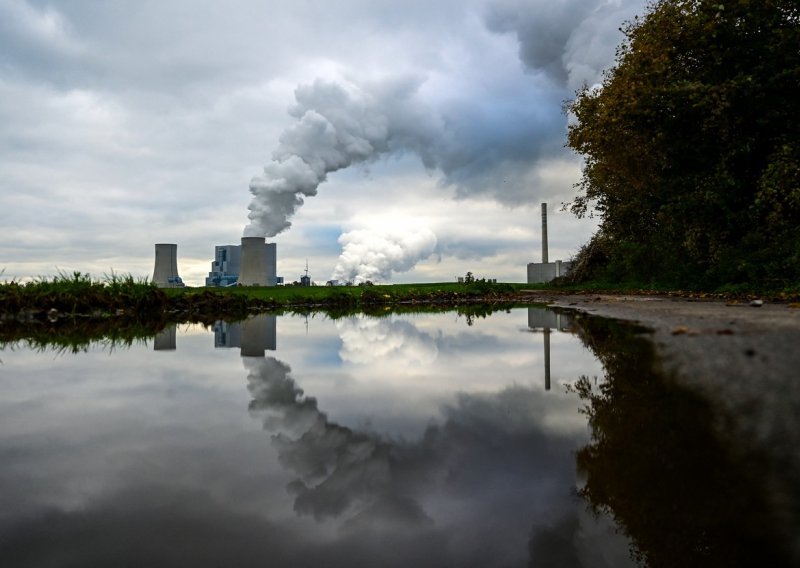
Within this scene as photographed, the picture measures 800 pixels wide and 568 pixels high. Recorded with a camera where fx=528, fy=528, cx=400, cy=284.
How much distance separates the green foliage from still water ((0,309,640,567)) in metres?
11.1

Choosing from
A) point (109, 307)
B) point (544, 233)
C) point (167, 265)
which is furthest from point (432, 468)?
point (544, 233)

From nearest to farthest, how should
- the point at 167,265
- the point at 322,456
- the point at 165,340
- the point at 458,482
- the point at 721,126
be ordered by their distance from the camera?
1. the point at 458,482
2. the point at 322,456
3. the point at 165,340
4. the point at 721,126
5. the point at 167,265

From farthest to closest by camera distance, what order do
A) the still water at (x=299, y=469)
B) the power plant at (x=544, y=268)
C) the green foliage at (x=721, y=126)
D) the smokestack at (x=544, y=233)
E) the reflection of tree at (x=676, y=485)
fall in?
the smokestack at (x=544, y=233) < the power plant at (x=544, y=268) < the green foliage at (x=721, y=126) < the still water at (x=299, y=469) < the reflection of tree at (x=676, y=485)

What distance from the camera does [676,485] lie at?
4.58ft

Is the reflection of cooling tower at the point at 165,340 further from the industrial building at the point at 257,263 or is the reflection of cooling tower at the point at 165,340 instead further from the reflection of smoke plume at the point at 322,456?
the industrial building at the point at 257,263

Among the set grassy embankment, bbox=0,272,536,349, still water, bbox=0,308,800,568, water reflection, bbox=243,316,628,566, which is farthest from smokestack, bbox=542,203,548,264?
water reflection, bbox=243,316,628,566

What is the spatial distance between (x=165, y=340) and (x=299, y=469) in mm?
4805

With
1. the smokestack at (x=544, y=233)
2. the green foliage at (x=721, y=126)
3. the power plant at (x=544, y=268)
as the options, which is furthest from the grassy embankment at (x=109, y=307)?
the smokestack at (x=544, y=233)

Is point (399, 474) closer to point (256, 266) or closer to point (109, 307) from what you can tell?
point (109, 307)

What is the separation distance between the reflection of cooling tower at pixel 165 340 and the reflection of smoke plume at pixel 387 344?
176 cm

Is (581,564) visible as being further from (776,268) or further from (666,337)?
(776,268)

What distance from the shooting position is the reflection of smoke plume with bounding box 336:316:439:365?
169 inches

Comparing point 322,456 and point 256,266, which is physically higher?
point 256,266

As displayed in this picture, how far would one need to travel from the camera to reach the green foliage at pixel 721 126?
11844 millimetres
